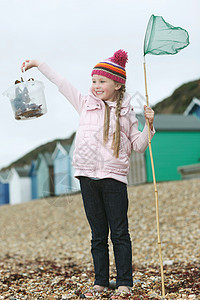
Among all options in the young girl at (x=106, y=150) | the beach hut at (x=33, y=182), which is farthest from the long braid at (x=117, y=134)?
the beach hut at (x=33, y=182)

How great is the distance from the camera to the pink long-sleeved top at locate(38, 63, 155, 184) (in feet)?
9.28

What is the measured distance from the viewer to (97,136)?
2855 mm

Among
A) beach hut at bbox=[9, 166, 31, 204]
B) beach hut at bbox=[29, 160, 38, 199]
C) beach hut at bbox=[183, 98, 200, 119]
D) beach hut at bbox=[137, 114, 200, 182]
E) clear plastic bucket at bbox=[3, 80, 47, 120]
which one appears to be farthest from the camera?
beach hut at bbox=[9, 166, 31, 204]

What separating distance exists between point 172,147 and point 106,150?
13363mm

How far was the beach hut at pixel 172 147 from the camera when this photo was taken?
15.5 m

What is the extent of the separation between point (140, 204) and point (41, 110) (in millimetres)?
7347

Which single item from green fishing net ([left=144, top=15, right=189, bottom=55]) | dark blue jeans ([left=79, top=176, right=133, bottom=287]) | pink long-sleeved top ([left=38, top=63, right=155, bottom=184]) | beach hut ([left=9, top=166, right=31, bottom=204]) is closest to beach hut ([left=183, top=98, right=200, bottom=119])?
beach hut ([left=9, top=166, right=31, bottom=204])

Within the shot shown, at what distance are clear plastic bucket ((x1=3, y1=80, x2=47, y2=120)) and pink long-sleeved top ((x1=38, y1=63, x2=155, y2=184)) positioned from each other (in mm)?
190

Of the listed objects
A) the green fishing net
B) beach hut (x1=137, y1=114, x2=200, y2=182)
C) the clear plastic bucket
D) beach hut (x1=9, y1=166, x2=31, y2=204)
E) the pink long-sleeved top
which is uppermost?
the green fishing net

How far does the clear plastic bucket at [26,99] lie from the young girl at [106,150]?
19 cm

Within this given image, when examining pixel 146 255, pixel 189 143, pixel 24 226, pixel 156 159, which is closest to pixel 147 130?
pixel 146 255

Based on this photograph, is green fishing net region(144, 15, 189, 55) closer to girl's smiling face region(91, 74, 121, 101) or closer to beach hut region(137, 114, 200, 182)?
girl's smiling face region(91, 74, 121, 101)

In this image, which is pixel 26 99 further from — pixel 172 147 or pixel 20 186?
pixel 20 186

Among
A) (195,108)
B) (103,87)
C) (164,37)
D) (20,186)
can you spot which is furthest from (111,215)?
(20,186)
